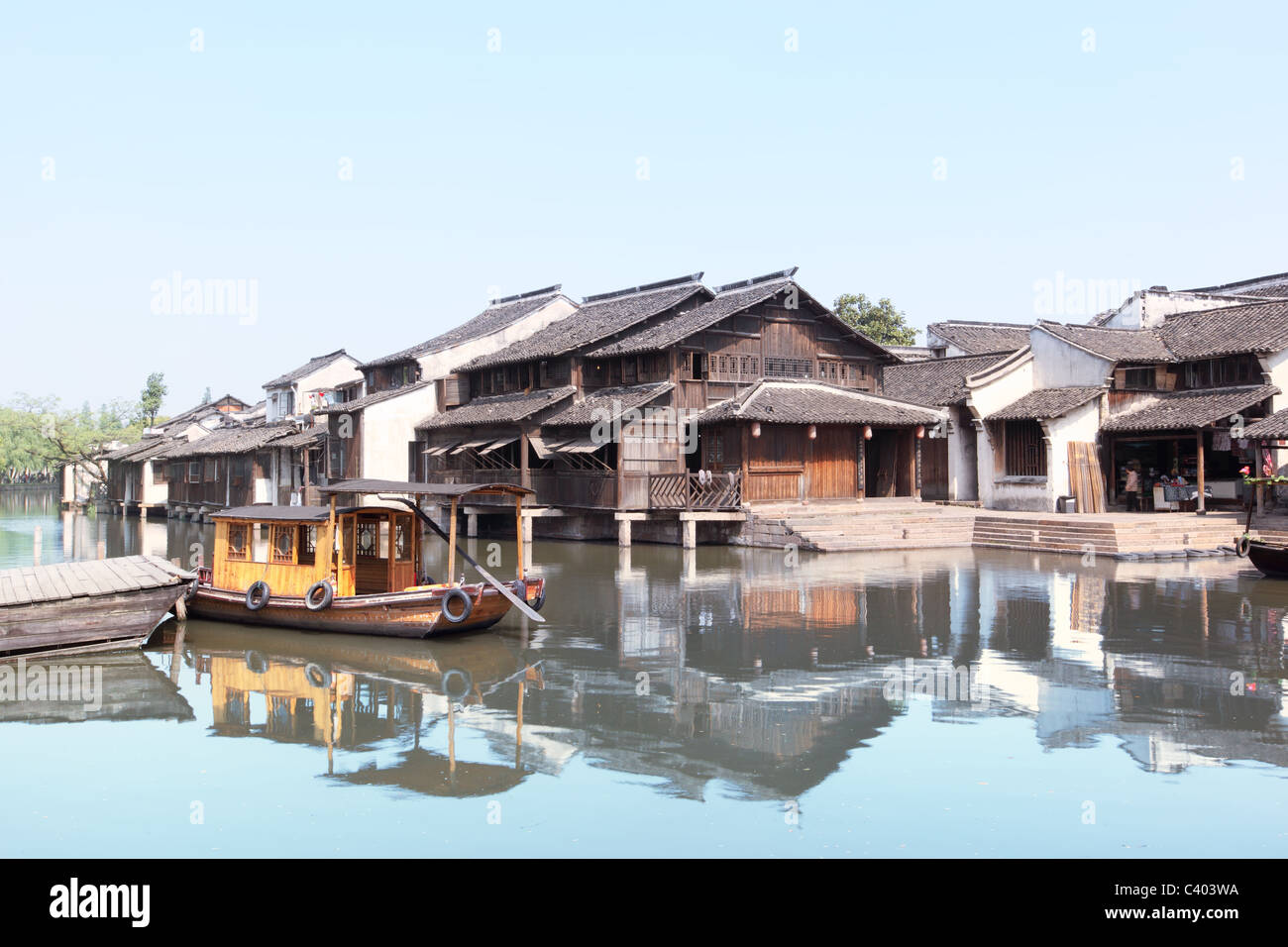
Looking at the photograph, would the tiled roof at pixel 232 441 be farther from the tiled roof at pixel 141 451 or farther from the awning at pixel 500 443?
the awning at pixel 500 443

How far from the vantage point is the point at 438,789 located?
9.01m

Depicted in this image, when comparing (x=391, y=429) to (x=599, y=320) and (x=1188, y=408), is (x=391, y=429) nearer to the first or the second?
(x=599, y=320)

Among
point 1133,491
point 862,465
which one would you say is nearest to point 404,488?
point 862,465

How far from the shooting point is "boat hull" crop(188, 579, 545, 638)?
15.1 metres

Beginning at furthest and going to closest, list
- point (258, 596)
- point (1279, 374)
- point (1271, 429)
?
point (1279, 374) < point (1271, 429) < point (258, 596)

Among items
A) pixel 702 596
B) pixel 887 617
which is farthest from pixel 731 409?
pixel 887 617

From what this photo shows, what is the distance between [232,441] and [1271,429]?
36997mm

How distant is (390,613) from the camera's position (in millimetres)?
15305

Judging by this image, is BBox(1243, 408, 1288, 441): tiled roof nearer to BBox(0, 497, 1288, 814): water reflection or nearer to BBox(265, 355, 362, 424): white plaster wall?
BBox(0, 497, 1288, 814): water reflection

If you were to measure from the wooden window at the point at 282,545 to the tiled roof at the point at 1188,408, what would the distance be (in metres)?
22.8

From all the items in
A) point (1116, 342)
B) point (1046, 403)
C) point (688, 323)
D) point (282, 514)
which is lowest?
point (282, 514)

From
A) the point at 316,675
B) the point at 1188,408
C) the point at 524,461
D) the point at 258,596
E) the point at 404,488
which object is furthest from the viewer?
the point at 524,461

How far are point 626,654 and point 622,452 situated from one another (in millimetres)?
14983

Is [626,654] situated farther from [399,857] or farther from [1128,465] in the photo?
[1128,465]
